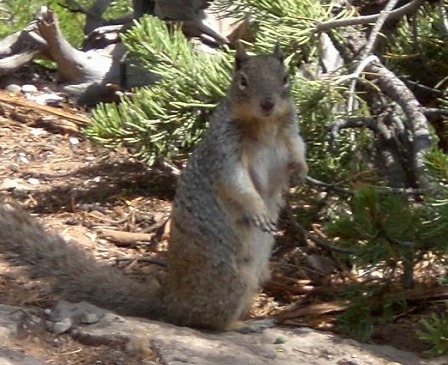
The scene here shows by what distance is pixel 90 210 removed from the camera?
491 centimetres

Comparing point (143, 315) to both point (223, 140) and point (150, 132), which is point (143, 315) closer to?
point (223, 140)

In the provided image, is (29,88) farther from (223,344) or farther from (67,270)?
(223,344)

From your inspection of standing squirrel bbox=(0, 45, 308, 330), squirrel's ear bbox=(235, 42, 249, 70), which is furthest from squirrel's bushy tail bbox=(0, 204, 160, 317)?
squirrel's ear bbox=(235, 42, 249, 70)

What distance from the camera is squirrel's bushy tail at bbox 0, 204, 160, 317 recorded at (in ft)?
12.3

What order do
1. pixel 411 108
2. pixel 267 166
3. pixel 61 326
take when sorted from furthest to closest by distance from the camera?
pixel 411 108
pixel 267 166
pixel 61 326

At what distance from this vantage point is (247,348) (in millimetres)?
3568

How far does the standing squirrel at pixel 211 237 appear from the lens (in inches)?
145

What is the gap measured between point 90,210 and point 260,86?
5.38 feet

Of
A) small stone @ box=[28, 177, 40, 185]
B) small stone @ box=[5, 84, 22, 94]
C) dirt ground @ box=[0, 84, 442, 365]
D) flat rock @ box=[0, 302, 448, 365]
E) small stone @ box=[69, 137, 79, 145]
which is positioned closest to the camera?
flat rock @ box=[0, 302, 448, 365]

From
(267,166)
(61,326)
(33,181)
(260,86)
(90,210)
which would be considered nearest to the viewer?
(61,326)

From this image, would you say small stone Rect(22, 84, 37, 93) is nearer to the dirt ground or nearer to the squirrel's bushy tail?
the dirt ground

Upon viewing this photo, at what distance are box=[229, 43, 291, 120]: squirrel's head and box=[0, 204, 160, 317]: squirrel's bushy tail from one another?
31.9 inches

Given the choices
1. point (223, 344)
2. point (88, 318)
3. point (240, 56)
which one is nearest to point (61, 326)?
point (88, 318)

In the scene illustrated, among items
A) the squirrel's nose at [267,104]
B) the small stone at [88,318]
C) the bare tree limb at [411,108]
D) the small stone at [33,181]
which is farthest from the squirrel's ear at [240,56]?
the small stone at [33,181]
